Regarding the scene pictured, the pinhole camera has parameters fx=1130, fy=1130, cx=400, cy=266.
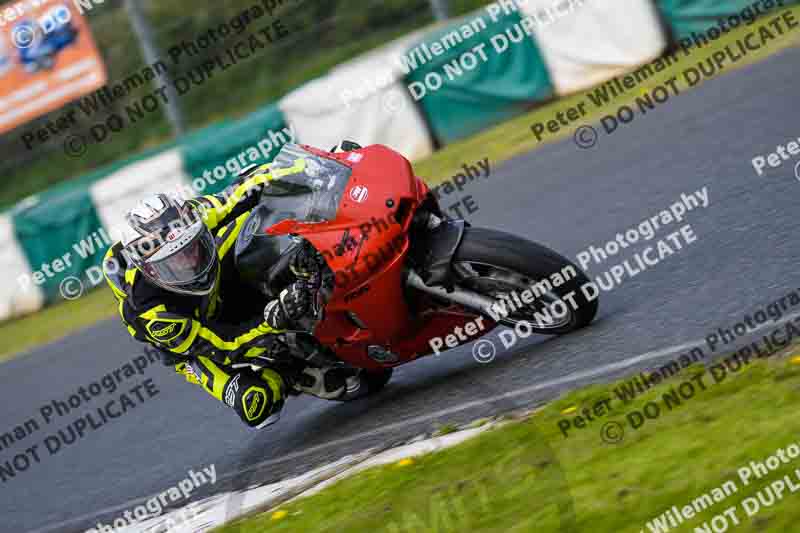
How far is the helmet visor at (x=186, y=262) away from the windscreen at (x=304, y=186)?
375 mm

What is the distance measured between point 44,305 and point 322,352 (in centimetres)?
856

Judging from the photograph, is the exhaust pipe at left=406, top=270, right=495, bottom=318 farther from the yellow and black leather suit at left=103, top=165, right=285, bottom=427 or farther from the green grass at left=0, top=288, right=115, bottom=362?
the green grass at left=0, top=288, right=115, bottom=362

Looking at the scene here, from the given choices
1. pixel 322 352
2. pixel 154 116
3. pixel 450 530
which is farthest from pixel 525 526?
pixel 154 116

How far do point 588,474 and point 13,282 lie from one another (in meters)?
10.6

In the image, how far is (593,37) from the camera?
12.0m

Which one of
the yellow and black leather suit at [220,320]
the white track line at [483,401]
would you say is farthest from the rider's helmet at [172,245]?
the white track line at [483,401]

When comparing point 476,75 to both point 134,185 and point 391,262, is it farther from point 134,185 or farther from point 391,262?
point 391,262

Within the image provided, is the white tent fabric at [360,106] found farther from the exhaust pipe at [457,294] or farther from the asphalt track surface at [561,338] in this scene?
the exhaust pipe at [457,294]

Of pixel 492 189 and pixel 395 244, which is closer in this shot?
pixel 395 244

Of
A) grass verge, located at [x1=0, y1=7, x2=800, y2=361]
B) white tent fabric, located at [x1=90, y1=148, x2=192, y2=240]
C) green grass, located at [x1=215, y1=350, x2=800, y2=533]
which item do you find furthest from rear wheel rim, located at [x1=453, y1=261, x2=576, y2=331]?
white tent fabric, located at [x1=90, y1=148, x2=192, y2=240]

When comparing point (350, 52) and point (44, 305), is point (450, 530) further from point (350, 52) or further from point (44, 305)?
point (350, 52)

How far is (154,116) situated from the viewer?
2008 centimetres

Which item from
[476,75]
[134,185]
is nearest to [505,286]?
[476,75]

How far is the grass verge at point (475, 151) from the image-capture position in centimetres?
1120
